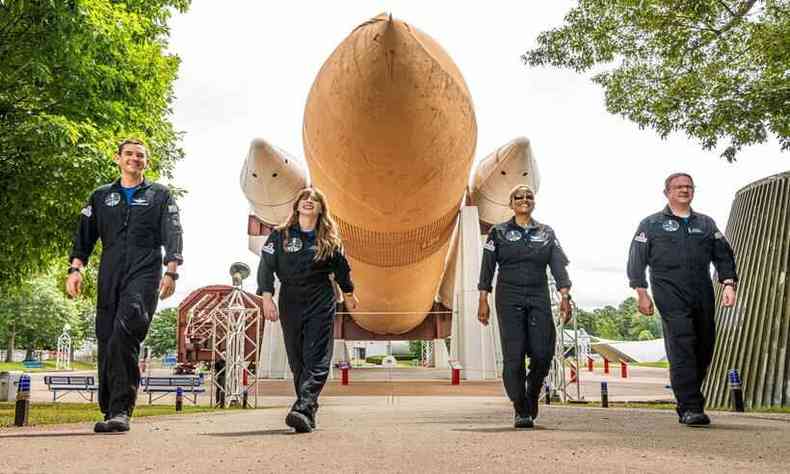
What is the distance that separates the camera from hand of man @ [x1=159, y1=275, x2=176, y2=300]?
13.3 feet

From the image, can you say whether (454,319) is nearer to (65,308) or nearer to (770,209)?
(770,209)

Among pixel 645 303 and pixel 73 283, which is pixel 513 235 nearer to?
pixel 645 303

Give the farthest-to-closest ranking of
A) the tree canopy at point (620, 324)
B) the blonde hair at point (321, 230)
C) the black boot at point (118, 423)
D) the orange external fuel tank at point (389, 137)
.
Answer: the tree canopy at point (620, 324)
the orange external fuel tank at point (389, 137)
the blonde hair at point (321, 230)
the black boot at point (118, 423)

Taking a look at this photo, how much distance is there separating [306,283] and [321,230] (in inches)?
15.2

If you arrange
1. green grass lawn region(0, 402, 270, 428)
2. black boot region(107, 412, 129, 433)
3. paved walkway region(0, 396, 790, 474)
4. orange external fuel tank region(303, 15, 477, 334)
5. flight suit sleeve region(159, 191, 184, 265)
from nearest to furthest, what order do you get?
paved walkway region(0, 396, 790, 474)
black boot region(107, 412, 129, 433)
flight suit sleeve region(159, 191, 184, 265)
green grass lawn region(0, 402, 270, 428)
orange external fuel tank region(303, 15, 477, 334)

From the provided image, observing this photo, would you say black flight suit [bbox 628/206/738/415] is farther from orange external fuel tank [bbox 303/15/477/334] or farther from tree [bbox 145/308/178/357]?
tree [bbox 145/308/178/357]

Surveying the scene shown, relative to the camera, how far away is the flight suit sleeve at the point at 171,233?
163 inches

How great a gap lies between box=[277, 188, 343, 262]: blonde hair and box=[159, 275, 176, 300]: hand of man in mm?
811

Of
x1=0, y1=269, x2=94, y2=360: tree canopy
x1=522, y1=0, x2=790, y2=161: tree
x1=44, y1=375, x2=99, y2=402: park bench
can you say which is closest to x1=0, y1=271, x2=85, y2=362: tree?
x1=0, y1=269, x2=94, y2=360: tree canopy

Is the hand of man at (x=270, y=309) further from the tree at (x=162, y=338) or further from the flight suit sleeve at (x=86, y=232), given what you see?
the tree at (x=162, y=338)

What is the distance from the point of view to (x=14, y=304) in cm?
5234

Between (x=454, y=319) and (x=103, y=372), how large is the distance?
1184cm

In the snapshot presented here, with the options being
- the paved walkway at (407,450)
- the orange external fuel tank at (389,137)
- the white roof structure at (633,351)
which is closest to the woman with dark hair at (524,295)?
the paved walkway at (407,450)

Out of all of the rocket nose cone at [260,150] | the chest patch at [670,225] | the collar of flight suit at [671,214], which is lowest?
the chest patch at [670,225]
